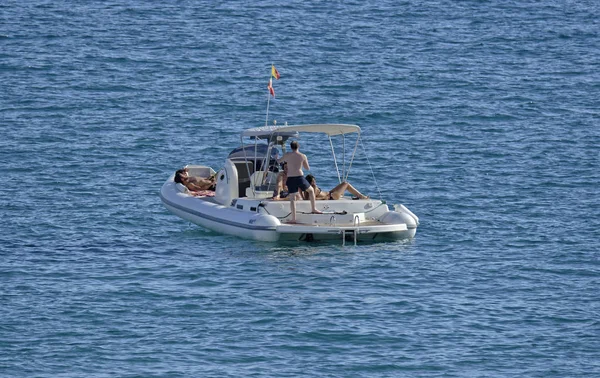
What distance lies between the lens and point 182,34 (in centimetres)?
5516

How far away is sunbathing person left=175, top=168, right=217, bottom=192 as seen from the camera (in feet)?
95.0

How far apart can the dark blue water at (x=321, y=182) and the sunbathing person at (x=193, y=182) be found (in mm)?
913

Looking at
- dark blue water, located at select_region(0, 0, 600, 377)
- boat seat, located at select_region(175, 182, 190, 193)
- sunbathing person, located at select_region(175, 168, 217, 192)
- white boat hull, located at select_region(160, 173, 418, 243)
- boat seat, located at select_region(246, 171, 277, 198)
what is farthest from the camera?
→ sunbathing person, located at select_region(175, 168, 217, 192)

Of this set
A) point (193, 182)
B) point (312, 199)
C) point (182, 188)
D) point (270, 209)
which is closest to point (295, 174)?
point (312, 199)

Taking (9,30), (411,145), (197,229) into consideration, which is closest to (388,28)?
(9,30)

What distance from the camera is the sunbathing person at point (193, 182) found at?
29.0 metres

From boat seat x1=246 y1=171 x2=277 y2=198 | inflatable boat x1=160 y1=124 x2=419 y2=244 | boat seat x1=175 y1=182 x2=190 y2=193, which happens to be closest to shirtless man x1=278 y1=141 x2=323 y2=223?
inflatable boat x1=160 y1=124 x2=419 y2=244

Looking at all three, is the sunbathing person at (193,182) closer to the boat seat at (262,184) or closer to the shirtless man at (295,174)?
the boat seat at (262,184)

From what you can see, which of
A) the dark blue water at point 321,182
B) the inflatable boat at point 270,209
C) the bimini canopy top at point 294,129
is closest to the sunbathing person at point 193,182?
the inflatable boat at point 270,209

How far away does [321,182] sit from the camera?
33.7 meters

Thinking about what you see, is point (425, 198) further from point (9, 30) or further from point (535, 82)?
point (9, 30)

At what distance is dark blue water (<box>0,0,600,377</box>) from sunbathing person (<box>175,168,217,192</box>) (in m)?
0.91

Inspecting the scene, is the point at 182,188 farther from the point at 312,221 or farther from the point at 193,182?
the point at 312,221

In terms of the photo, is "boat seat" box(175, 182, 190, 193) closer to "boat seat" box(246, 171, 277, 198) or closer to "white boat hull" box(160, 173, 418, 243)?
"white boat hull" box(160, 173, 418, 243)
